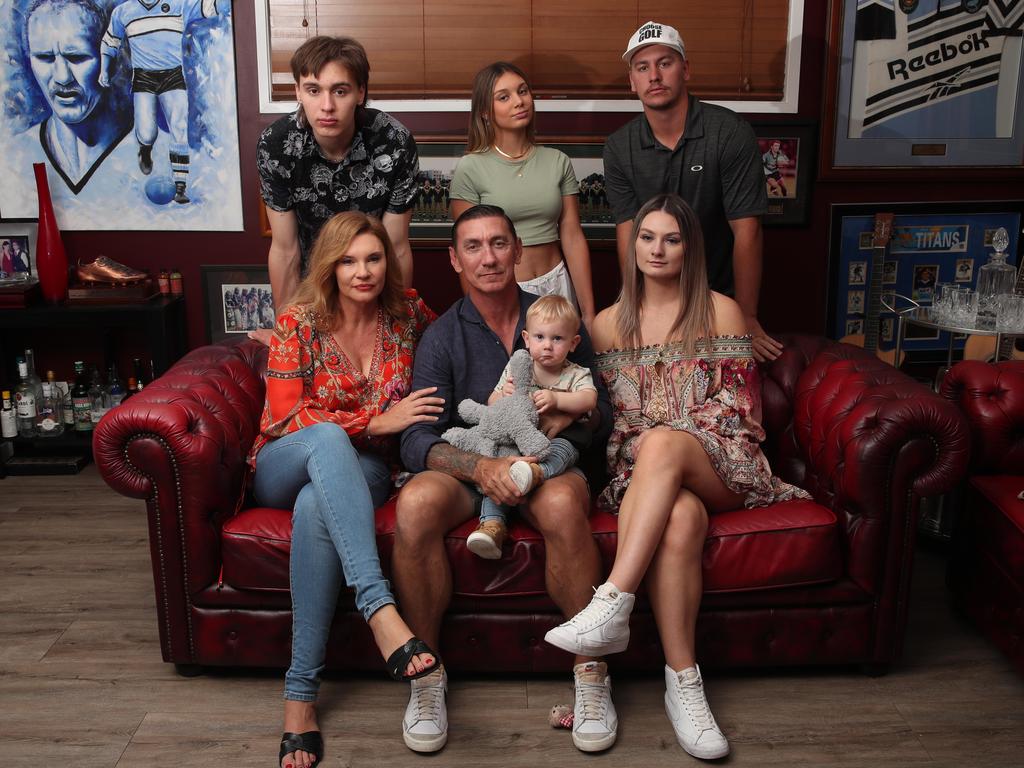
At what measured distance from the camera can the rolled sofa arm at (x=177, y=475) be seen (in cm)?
240

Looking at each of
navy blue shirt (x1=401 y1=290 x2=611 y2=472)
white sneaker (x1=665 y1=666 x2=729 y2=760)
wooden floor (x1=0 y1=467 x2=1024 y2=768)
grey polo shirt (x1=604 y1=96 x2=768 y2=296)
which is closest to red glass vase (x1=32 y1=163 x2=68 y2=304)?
wooden floor (x1=0 y1=467 x2=1024 y2=768)

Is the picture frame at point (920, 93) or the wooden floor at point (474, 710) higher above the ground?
the picture frame at point (920, 93)

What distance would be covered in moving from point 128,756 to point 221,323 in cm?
242

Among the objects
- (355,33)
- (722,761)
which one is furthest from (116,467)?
(355,33)

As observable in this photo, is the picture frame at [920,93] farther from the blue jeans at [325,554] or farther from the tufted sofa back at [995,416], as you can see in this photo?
the blue jeans at [325,554]

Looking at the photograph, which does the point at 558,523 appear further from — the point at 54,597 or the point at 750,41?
the point at 750,41

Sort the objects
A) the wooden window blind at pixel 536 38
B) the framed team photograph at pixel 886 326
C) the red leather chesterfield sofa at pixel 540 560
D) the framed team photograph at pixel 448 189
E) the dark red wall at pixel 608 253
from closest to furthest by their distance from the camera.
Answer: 1. the red leather chesterfield sofa at pixel 540 560
2. the wooden window blind at pixel 536 38
3. the framed team photograph at pixel 448 189
4. the dark red wall at pixel 608 253
5. the framed team photograph at pixel 886 326

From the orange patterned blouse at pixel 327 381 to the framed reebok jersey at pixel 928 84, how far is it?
2.45 metres

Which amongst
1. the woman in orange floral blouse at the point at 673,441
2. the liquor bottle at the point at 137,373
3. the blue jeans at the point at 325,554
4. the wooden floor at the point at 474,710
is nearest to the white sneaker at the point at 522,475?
the woman in orange floral blouse at the point at 673,441

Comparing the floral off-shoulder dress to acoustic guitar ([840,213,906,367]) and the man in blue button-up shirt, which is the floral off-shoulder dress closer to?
the man in blue button-up shirt

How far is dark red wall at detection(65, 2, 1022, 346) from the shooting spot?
4230mm

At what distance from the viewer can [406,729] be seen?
2.29m

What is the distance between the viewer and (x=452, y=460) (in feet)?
8.11

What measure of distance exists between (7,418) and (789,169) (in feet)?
11.5
